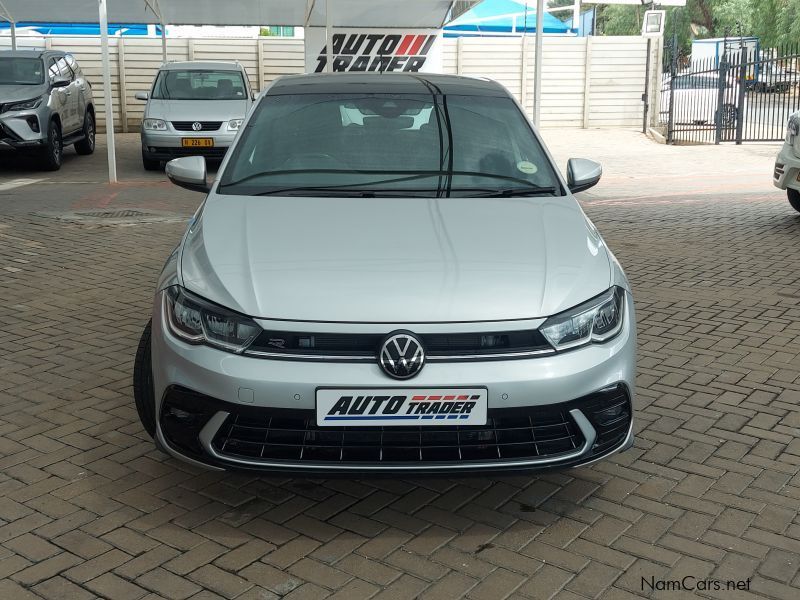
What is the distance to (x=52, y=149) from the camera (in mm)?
15258

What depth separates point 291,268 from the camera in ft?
11.5

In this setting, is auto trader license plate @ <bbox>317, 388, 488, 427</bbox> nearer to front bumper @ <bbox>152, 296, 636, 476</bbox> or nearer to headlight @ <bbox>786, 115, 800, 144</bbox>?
front bumper @ <bbox>152, 296, 636, 476</bbox>

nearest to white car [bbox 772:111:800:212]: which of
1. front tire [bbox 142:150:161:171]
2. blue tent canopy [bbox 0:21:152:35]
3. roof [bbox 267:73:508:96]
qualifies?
roof [bbox 267:73:508:96]

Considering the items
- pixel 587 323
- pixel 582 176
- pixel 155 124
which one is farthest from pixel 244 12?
pixel 587 323

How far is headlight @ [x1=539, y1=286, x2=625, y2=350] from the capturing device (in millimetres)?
3324

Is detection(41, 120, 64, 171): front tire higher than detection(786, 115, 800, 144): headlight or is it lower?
lower

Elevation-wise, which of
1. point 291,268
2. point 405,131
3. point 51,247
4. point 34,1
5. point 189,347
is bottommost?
point 51,247

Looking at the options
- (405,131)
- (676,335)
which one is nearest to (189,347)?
(405,131)

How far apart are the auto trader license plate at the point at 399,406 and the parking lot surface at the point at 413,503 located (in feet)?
0.85

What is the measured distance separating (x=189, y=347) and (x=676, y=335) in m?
3.63

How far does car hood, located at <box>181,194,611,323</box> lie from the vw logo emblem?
0.22 ft

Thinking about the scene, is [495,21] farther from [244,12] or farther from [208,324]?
[208,324]

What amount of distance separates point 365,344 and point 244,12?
1869cm

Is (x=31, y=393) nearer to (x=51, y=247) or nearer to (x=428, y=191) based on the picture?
(x=428, y=191)
